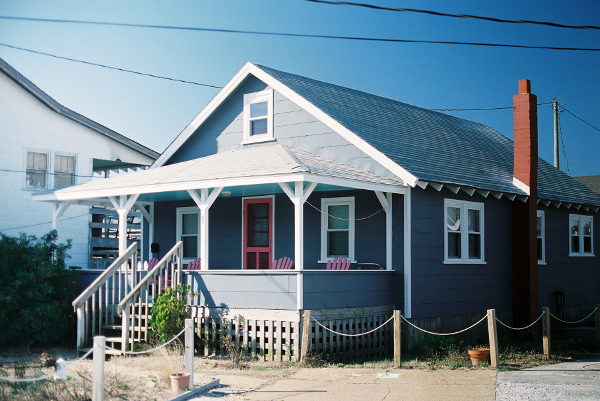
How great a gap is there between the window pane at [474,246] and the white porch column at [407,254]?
3036 mm

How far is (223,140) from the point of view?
18.3 meters

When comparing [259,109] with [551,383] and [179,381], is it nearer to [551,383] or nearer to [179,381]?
[179,381]

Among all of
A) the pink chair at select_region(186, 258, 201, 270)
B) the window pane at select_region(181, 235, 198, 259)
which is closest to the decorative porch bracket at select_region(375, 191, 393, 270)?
the pink chair at select_region(186, 258, 201, 270)

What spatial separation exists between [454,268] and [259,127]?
604 centimetres

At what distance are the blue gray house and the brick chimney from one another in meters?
0.04

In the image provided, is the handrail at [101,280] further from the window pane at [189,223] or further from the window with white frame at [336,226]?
the window with white frame at [336,226]

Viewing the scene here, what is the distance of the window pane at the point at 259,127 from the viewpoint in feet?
57.9

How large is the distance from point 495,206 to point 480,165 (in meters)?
1.47

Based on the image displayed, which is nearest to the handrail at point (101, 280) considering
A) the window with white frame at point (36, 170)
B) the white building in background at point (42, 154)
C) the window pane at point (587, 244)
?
the white building in background at point (42, 154)

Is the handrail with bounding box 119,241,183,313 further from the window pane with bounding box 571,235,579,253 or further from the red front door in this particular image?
the window pane with bounding box 571,235,579,253

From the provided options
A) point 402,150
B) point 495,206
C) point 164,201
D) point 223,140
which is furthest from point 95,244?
point 495,206

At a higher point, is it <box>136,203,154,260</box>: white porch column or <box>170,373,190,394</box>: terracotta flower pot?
<box>136,203,154,260</box>: white porch column

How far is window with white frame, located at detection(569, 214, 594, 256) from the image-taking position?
2161 cm

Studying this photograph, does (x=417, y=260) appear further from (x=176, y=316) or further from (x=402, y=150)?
(x=176, y=316)
